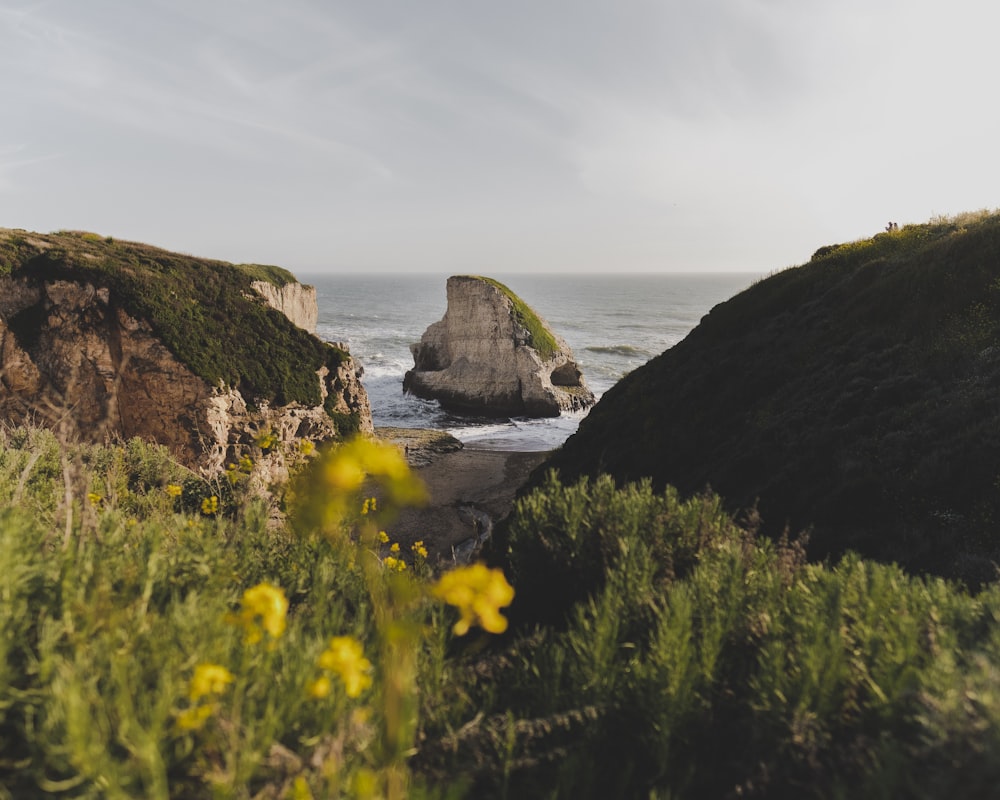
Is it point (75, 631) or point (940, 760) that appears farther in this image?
point (75, 631)

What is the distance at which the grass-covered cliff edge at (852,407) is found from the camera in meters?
7.28

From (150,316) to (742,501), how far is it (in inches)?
833

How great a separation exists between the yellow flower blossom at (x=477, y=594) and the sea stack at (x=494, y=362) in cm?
3936

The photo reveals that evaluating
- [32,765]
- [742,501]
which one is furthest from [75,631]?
[742,501]

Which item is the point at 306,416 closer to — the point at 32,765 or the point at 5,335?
the point at 5,335

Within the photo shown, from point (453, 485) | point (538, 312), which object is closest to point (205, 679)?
point (453, 485)

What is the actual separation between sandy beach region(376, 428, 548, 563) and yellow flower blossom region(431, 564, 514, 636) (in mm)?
11675

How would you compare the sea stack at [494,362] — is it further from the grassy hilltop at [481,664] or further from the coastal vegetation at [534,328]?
the grassy hilltop at [481,664]

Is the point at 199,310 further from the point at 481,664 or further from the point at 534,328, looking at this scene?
the point at 534,328

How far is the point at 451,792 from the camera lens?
6.51ft

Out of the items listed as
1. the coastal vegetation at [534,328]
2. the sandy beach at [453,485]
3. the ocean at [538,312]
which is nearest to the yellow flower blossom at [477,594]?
the sandy beach at [453,485]

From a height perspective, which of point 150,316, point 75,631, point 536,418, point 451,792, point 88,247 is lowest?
point 536,418

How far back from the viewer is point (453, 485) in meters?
24.3

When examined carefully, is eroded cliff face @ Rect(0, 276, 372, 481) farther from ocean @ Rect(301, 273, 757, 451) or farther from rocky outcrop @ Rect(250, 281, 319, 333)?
ocean @ Rect(301, 273, 757, 451)
